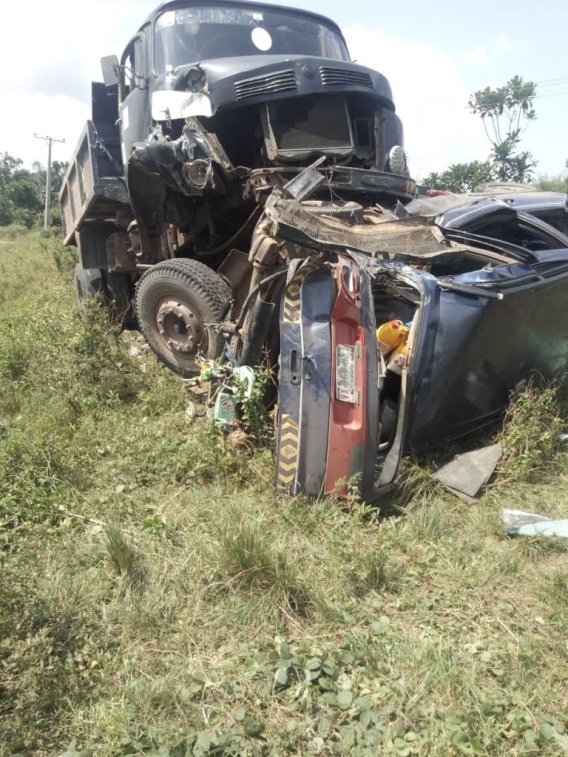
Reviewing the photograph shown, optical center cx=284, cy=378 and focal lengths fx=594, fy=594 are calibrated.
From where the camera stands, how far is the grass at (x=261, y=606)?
202 centimetres

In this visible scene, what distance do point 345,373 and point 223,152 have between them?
2.61 metres

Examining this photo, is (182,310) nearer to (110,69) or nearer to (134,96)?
(134,96)

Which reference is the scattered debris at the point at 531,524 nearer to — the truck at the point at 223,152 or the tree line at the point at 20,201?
the truck at the point at 223,152

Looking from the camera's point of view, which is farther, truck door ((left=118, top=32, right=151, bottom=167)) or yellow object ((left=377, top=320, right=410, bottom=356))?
truck door ((left=118, top=32, right=151, bottom=167))

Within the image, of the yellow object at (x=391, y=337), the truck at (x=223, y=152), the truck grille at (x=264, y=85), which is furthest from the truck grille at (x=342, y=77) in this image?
the yellow object at (x=391, y=337)

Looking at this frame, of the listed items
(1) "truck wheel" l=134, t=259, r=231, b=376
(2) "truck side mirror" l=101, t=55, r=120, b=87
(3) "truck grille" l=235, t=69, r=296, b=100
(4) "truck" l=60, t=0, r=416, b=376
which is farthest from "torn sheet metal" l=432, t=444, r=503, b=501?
(2) "truck side mirror" l=101, t=55, r=120, b=87

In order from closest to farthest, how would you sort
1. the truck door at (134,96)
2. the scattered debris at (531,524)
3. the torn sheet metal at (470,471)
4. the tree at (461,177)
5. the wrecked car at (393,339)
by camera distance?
the scattered debris at (531,524), the wrecked car at (393,339), the torn sheet metal at (470,471), the truck door at (134,96), the tree at (461,177)

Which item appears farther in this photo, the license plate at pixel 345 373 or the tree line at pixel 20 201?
the tree line at pixel 20 201

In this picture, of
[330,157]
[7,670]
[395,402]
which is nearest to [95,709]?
[7,670]

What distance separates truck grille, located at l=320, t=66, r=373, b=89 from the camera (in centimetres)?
502

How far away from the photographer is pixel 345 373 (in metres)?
3.26

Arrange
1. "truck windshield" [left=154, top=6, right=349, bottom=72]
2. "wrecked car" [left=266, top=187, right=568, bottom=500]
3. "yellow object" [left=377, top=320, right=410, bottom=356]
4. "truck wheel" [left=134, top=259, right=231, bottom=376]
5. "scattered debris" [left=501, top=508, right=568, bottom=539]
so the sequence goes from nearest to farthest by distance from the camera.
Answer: "scattered debris" [left=501, top=508, right=568, bottom=539]
"wrecked car" [left=266, top=187, right=568, bottom=500]
"yellow object" [left=377, top=320, right=410, bottom=356]
"truck wheel" [left=134, top=259, right=231, bottom=376]
"truck windshield" [left=154, top=6, right=349, bottom=72]

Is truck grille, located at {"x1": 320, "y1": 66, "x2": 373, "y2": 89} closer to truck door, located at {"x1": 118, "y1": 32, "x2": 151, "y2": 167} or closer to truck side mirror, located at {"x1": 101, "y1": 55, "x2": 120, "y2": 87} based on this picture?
truck door, located at {"x1": 118, "y1": 32, "x2": 151, "y2": 167}

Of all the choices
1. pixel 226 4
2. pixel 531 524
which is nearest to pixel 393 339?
pixel 531 524
